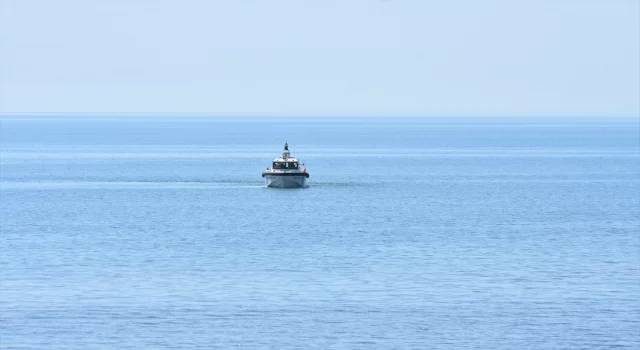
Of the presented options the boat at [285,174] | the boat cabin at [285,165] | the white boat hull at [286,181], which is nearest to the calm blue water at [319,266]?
the white boat hull at [286,181]

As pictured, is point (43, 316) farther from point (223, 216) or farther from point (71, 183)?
point (71, 183)

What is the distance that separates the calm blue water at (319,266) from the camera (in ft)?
158

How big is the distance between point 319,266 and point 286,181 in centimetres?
5350

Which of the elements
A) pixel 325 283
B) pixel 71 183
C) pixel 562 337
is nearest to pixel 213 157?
pixel 71 183

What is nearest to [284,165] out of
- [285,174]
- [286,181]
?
[285,174]

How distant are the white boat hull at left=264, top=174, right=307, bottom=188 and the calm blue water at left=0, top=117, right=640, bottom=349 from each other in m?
1.18

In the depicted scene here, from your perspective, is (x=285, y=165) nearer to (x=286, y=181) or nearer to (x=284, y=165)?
(x=284, y=165)

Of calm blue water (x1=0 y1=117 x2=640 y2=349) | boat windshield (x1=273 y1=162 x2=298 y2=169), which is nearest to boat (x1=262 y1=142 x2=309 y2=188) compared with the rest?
boat windshield (x1=273 y1=162 x2=298 y2=169)

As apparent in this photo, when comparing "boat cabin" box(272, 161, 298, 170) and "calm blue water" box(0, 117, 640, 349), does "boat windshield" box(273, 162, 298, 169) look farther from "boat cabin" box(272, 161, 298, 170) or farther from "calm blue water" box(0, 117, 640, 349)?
"calm blue water" box(0, 117, 640, 349)

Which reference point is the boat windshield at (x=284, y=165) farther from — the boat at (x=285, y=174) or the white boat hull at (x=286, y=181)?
the white boat hull at (x=286, y=181)

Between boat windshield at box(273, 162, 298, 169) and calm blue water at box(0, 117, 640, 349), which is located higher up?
boat windshield at box(273, 162, 298, 169)

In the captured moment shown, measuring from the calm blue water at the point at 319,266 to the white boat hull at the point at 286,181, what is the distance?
46.3 inches

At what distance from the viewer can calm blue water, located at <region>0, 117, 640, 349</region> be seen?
158 feet

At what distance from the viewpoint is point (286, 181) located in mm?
117188
